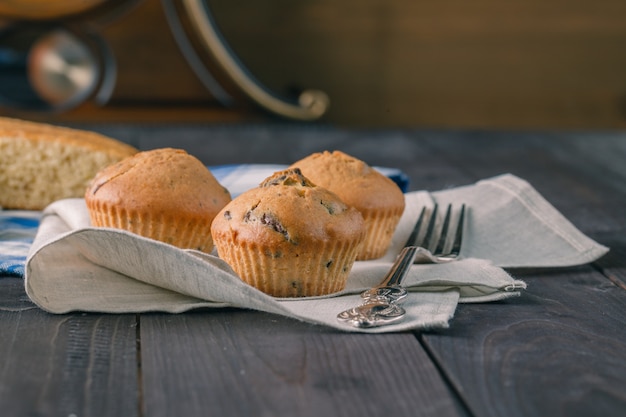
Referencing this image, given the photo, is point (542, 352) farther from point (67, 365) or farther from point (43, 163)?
point (43, 163)

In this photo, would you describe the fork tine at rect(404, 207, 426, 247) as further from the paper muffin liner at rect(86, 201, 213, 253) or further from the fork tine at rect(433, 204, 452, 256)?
the paper muffin liner at rect(86, 201, 213, 253)

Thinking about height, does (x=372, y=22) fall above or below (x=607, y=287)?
above

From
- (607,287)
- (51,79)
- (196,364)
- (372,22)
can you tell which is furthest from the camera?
(372,22)

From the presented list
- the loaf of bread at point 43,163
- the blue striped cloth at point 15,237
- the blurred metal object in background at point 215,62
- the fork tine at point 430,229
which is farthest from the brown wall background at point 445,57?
the fork tine at point 430,229

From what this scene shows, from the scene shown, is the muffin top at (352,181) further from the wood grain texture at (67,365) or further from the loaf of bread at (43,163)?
the loaf of bread at (43,163)

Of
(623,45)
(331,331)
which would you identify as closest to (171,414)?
(331,331)

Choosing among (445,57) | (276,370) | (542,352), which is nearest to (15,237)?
(276,370)

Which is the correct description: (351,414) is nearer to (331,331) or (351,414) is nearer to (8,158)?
(331,331)

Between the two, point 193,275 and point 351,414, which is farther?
point 193,275
